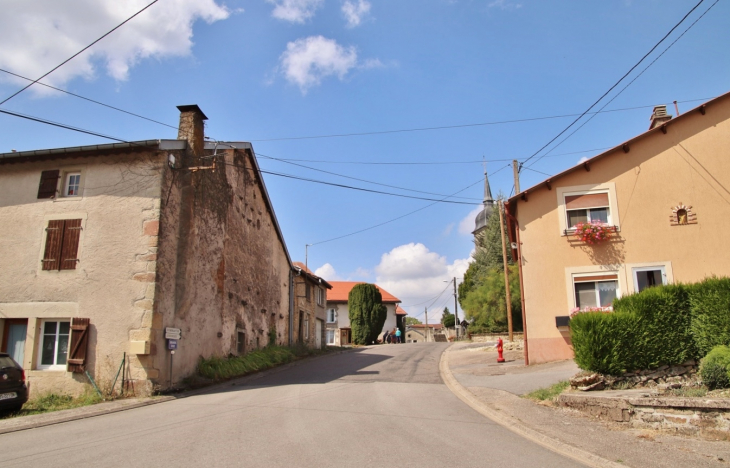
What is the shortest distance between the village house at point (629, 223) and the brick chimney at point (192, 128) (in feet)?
34.8

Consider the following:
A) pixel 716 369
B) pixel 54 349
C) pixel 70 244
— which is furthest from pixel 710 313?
pixel 54 349

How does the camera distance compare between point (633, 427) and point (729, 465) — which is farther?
point (633, 427)

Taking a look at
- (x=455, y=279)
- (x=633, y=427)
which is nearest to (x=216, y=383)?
(x=633, y=427)

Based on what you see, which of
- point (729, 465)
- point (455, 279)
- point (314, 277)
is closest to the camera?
point (729, 465)

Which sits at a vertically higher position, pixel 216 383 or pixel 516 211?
pixel 516 211

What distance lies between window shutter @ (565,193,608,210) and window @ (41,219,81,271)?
48.5 feet

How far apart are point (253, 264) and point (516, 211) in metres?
10.9

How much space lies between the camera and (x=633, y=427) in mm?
8461

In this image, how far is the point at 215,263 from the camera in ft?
56.9

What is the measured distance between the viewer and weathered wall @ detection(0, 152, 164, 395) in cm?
1335

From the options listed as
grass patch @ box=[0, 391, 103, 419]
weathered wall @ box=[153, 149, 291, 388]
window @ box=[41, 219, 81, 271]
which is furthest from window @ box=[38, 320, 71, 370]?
weathered wall @ box=[153, 149, 291, 388]

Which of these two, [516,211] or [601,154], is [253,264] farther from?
[601,154]

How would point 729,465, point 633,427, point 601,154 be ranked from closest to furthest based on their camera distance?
point 729,465 → point 633,427 → point 601,154

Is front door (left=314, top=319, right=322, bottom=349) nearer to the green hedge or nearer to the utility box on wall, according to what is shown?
the utility box on wall
